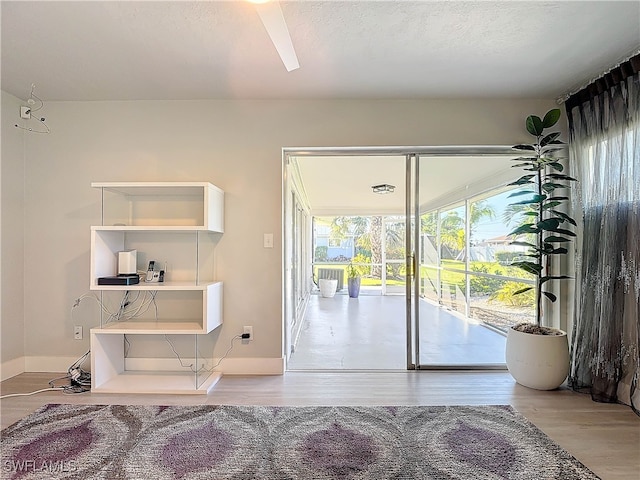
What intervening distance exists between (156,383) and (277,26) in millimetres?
2621

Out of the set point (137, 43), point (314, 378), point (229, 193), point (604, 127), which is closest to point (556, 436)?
point (314, 378)

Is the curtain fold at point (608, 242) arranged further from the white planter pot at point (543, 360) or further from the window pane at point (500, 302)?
the window pane at point (500, 302)

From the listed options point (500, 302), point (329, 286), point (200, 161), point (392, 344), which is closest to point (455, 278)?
point (500, 302)

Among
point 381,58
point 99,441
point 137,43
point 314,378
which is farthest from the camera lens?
point 314,378

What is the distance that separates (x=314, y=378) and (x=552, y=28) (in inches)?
114

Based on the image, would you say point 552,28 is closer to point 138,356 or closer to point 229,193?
point 229,193

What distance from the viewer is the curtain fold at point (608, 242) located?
2369 millimetres

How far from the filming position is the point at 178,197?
309 centimetres

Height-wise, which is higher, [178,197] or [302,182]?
[302,182]

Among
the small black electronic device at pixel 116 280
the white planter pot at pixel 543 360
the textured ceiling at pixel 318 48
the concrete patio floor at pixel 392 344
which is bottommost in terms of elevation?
the concrete patio floor at pixel 392 344

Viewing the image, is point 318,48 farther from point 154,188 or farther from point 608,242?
point 608,242

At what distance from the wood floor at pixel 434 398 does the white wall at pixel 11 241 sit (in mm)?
252

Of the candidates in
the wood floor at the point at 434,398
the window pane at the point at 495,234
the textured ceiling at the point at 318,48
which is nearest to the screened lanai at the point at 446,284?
the window pane at the point at 495,234

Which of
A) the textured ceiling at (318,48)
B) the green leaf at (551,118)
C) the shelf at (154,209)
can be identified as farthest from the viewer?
the shelf at (154,209)
